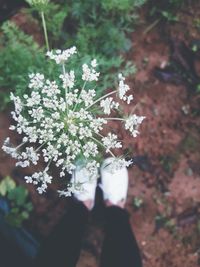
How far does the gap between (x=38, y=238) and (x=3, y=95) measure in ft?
4.27

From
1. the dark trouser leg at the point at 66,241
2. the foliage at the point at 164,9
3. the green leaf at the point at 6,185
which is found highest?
the foliage at the point at 164,9

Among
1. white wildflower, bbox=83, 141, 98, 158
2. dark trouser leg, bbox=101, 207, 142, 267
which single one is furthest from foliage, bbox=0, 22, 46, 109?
dark trouser leg, bbox=101, 207, 142, 267

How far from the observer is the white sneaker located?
418 centimetres

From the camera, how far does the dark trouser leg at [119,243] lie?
381cm

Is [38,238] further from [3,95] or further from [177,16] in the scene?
[177,16]

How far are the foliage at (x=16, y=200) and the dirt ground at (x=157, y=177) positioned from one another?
7 centimetres

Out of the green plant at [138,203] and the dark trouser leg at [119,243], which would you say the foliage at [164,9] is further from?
the dark trouser leg at [119,243]

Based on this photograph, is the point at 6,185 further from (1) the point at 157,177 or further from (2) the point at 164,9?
(2) the point at 164,9

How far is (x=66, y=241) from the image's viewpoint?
3.87 m

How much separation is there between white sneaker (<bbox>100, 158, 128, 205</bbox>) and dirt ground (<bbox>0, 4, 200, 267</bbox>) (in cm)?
15

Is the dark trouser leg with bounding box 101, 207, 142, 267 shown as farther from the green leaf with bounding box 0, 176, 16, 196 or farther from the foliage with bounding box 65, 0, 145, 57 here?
the foliage with bounding box 65, 0, 145, 57

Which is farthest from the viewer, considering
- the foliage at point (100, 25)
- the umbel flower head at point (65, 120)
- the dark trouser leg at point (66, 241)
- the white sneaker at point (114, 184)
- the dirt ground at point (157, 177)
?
the dirt ground at point (157, 177)

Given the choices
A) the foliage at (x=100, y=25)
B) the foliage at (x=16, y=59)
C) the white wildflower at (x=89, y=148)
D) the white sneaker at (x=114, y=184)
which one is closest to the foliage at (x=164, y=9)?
the foliage at (x=100, y=25)

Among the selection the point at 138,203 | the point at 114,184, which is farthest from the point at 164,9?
the point at 138,203
